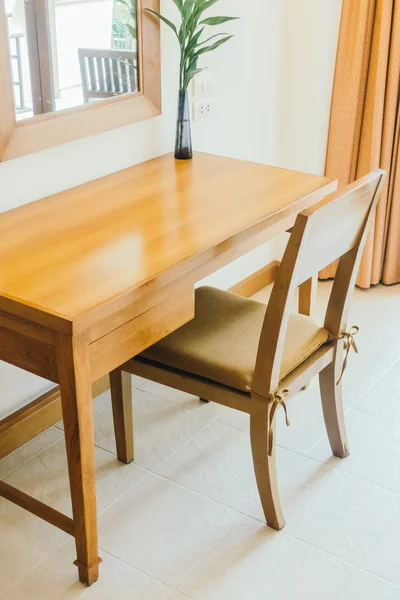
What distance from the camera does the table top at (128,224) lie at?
1494 millimetres

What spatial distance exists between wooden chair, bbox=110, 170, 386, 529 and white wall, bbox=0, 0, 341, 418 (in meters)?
A: 0.48

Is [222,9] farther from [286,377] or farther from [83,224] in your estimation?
[286,377]

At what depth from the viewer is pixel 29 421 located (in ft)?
7.07

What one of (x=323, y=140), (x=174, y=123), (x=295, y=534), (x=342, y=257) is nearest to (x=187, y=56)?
(x=174, y=123)

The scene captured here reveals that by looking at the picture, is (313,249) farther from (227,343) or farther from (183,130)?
(183,130)

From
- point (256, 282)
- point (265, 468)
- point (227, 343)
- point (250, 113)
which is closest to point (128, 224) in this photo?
point (227, 343)

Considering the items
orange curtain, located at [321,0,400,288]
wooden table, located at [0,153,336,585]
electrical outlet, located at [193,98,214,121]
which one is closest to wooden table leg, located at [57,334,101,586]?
wooden table, located at [0,153,336,585]

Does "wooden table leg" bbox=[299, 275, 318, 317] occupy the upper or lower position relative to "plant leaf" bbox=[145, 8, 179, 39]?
lower

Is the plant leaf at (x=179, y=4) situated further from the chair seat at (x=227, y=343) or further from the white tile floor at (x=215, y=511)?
the white tile floor at (x=215, y=511)

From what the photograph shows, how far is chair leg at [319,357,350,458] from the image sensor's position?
2016mm

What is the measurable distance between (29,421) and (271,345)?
0.83m

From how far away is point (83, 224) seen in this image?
1799 millimetres

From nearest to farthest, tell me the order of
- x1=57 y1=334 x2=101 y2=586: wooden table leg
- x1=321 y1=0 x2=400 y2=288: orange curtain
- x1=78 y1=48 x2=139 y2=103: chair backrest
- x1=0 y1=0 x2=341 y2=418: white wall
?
1. x1=57 y1=334 x2=101 y2=586: wooden table leg
2. x1=78 y1=48 x2=139 y2=103: chair backrest
3. x1=0 y1=0 x2=341 y2=418: white wall
4. x1=321 y1=0 x2=400 y2=288: orange curtain

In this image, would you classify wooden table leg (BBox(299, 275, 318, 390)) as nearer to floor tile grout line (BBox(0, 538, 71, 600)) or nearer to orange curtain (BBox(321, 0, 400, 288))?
orange curtain (BBox(321, 0, 400, 288))
